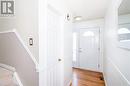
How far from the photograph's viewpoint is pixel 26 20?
5.42 ft

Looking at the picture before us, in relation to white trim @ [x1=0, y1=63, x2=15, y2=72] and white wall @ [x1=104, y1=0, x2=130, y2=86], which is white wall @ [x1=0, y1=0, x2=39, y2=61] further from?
white wall @ [x1=104, y1=0, x2=130, y2=86]

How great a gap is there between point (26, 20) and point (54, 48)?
838 millimetres

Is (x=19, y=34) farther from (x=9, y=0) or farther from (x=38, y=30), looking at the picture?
(x=9, y=0)

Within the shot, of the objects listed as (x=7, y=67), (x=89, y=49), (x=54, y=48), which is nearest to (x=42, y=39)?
(x=54, y=48)

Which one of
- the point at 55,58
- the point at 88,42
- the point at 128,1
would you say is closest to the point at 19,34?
the point at 55,58

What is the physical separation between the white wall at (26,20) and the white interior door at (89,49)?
330cm

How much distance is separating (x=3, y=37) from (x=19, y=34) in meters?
0.77

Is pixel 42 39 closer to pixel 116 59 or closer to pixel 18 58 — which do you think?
pixel 18 58

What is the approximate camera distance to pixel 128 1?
2.83 ft

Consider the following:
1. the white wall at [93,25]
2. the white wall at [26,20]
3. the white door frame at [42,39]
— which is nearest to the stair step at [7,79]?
the white door frame at [42,39]

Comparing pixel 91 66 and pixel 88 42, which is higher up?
pixel 88 42

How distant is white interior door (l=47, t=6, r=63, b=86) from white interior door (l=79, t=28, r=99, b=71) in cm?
235

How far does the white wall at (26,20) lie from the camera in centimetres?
151

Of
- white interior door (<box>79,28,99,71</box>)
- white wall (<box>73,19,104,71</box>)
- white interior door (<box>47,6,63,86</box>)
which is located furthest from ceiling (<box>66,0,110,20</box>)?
white interior door (<box>79,28,99,71</box>)
